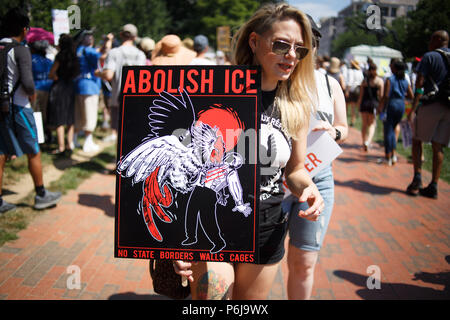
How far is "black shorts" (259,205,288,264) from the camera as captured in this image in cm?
180

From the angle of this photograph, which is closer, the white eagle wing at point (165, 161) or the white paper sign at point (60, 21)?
the white eagle wing at point (165, 161)

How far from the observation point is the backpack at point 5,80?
3422mm

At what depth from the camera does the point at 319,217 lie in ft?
7.32

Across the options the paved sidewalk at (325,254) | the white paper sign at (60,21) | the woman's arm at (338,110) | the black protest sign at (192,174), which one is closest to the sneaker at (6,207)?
the paved sidewalk at (325,254)

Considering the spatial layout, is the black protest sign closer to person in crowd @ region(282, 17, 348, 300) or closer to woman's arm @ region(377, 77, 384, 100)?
person in crowd @ region(282, 17, 348, 300)

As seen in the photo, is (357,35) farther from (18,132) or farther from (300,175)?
(18,132)

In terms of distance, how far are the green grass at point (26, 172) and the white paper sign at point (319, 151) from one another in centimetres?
308

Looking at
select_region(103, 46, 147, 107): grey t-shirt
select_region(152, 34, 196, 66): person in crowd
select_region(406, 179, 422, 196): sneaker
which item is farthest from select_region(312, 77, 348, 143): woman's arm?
select_region(103, 46, 147, 107): grey t-shirt

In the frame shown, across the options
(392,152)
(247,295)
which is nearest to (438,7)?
(247,295)

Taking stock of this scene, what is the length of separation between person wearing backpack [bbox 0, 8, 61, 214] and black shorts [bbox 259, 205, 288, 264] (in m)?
3.12

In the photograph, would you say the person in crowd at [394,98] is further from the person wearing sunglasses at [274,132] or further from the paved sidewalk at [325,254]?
the person wearing sunglasses at [274,132]

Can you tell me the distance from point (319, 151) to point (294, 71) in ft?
1.90

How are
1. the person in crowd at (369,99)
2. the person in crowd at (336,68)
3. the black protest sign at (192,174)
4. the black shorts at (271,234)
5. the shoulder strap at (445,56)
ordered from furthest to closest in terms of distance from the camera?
the person in crowd at (369,99) → the person in crowd at (336,68) → the shoulder strap at (445,56) → the black shorts at (271,234) → the black protest sign at (192,174)

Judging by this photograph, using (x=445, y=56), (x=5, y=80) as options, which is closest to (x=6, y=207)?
(x=5, y=80)
